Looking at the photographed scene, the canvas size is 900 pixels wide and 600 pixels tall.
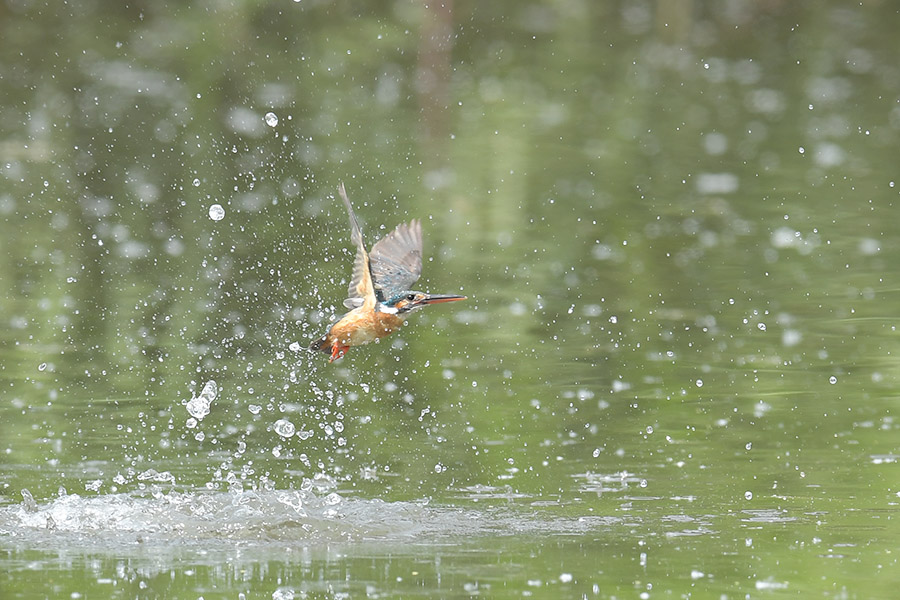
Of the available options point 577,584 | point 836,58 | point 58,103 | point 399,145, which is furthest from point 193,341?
point 836,58

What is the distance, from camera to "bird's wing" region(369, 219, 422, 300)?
21.2 feet

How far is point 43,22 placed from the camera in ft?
73.8

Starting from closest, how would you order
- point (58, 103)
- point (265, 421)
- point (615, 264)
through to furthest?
point (265, 421) → point (615, 264) → point (58, 103)

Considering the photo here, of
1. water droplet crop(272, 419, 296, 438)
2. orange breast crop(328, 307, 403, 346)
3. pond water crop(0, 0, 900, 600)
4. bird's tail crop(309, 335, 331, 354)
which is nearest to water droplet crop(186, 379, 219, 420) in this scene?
pond water crop(0, 0, 900, 600)

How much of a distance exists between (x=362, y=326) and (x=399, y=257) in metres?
0.45

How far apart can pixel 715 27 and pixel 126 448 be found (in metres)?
19.8

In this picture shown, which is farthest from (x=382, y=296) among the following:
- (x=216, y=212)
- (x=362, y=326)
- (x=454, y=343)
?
(x=216, y=212)

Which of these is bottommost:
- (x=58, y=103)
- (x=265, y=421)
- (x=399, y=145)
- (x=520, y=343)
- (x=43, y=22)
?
(x=265, y=421)

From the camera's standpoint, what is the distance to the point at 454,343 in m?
8.59

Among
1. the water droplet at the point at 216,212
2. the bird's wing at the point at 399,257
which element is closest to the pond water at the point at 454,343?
the water droplet at the point at 216,212

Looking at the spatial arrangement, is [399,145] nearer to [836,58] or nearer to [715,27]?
[836,58]

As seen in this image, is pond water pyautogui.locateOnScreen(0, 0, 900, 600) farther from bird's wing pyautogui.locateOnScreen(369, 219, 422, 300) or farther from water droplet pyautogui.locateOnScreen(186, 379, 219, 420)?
bird's wing pyautogui.locateOnScreen(369, 219, 422, 300)

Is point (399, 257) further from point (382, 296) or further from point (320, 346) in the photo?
point (320, 346)

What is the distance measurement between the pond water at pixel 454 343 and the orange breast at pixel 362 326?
21.0 inches
